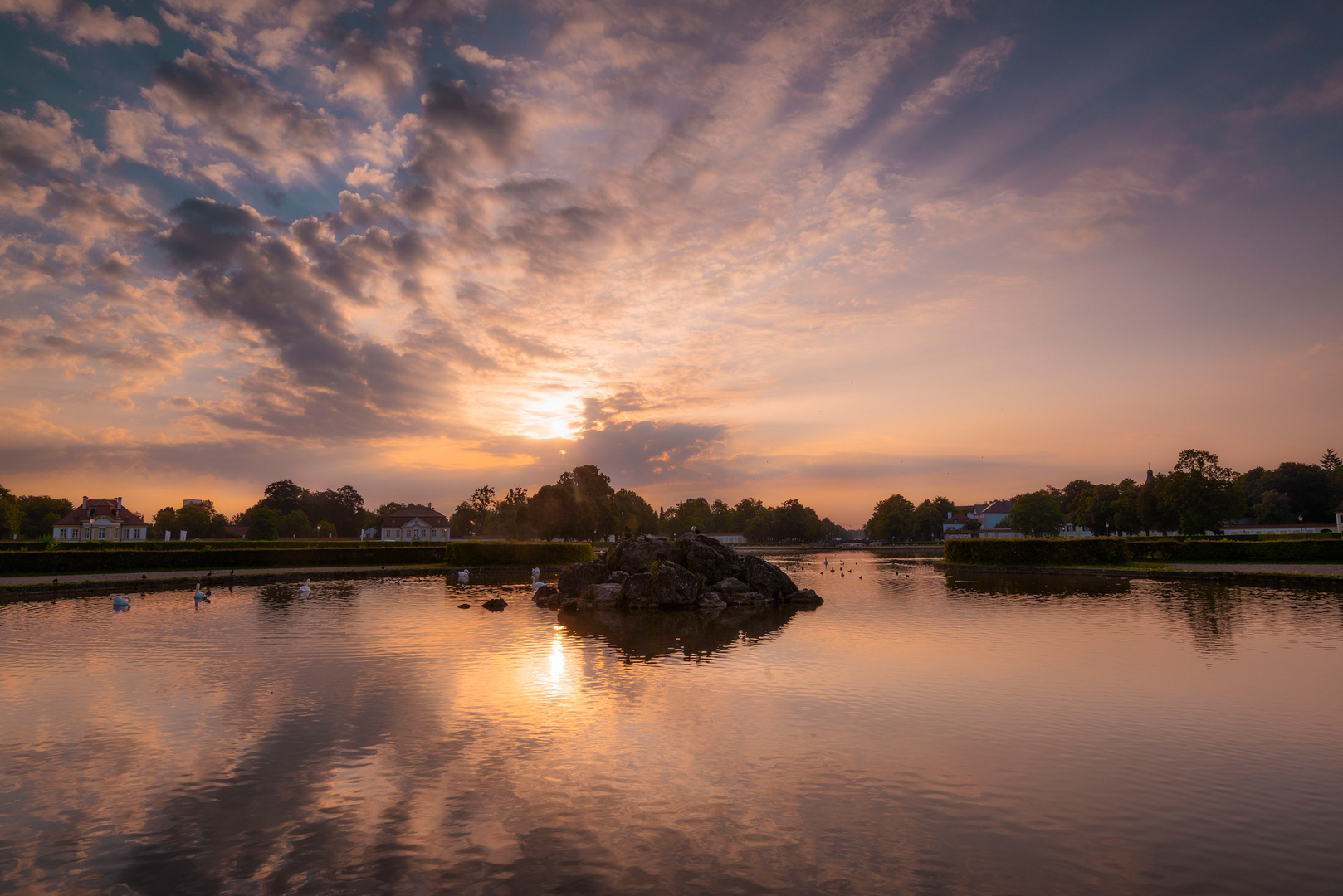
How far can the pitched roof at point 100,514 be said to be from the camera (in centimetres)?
13588

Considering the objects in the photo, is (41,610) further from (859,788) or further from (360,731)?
(859,788)

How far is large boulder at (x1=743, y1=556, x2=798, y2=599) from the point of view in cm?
4272

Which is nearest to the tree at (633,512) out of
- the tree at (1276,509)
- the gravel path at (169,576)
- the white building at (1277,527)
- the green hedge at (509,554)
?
the green hedge at (509,554)

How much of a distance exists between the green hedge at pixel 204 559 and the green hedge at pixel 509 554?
3969mm

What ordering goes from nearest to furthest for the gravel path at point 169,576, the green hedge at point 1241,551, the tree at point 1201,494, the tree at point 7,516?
the gravel path at point 169,576 < the green hedge at point 1241,551 < the tree at point 1201,494 < the tree at point 7,516

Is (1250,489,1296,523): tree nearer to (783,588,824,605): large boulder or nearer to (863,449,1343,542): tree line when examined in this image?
(863,449,1343,542): tree line

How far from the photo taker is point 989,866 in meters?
8.42

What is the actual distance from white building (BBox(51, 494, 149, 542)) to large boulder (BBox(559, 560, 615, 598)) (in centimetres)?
12779

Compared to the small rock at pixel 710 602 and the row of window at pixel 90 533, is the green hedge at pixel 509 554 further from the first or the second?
the row of window at pixel 90 533

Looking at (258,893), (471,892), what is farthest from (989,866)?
(258,893)

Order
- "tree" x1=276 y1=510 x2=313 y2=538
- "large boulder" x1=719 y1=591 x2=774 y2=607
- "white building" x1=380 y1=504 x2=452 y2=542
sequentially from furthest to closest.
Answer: "white building" x1=380 y1=504 x2=452 y2=542
"tree" x1=276 y1=510 x2=313 y2=538
"large boulder" x1=719 y1=591 x2=774 y2=607

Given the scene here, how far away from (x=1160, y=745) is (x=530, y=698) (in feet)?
44.3

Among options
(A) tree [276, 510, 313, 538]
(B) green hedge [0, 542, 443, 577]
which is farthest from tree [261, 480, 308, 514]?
(B) green hedge [0, 542, 443, 577]

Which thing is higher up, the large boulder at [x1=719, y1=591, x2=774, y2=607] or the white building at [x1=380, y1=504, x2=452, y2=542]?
the white building at [x1=380, y1=504, x2=452, y2=542]
